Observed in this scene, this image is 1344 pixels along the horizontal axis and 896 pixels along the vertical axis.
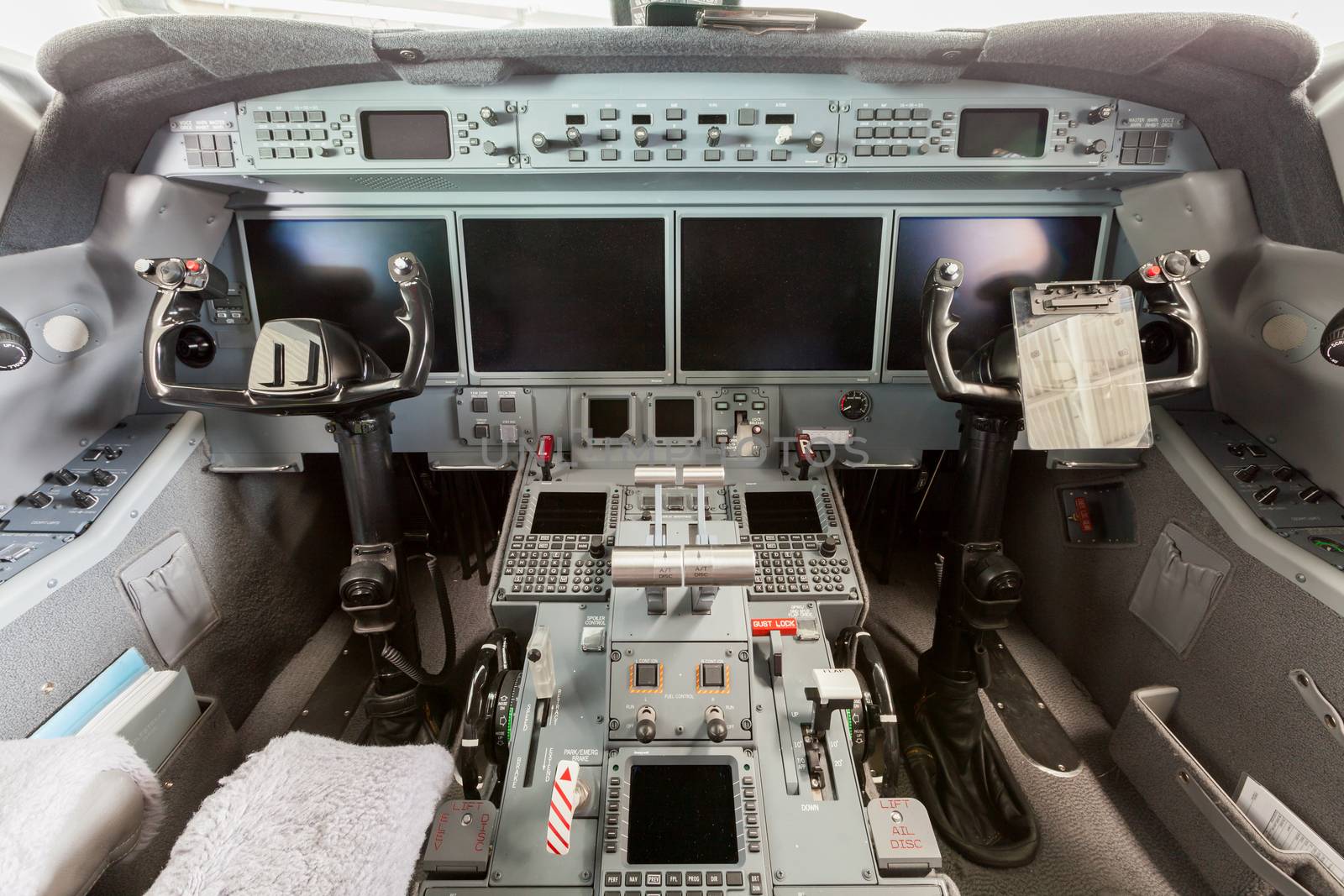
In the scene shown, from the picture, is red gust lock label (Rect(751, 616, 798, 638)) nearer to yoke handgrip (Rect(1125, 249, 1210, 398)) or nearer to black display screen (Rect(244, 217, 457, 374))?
yoke handgrip (Rect(1125, 249, 1210, 398))

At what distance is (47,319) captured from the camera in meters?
1.83

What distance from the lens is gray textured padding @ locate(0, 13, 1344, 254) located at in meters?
1.47

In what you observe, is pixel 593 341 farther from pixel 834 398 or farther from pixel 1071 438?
pixel 1071 438

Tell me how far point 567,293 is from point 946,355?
1.27 m

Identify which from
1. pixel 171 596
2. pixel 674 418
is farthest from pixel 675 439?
pixel 171 596

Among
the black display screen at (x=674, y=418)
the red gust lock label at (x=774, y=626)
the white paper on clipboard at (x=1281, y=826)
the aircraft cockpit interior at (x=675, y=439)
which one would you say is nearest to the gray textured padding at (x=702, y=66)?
the aircraft cockpit interior at (x=675, y=439)

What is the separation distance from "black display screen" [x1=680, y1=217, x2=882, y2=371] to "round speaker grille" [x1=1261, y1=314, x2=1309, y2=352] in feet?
3.64

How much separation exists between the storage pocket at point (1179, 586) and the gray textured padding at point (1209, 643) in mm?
27

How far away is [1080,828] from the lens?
1903 millimetres

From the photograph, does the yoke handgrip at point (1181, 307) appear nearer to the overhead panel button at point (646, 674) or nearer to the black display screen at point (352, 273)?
the overhead panel button at point (646, 674)

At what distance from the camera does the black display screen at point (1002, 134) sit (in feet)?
5.95

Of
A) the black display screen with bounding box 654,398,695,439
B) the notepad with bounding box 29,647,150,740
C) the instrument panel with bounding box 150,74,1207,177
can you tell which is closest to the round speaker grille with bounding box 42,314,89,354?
the instrument panel with bounding box 150,74,1207,177

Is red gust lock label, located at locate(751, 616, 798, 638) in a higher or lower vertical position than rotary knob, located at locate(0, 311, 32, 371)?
lower

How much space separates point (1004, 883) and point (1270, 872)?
0.60 metres
